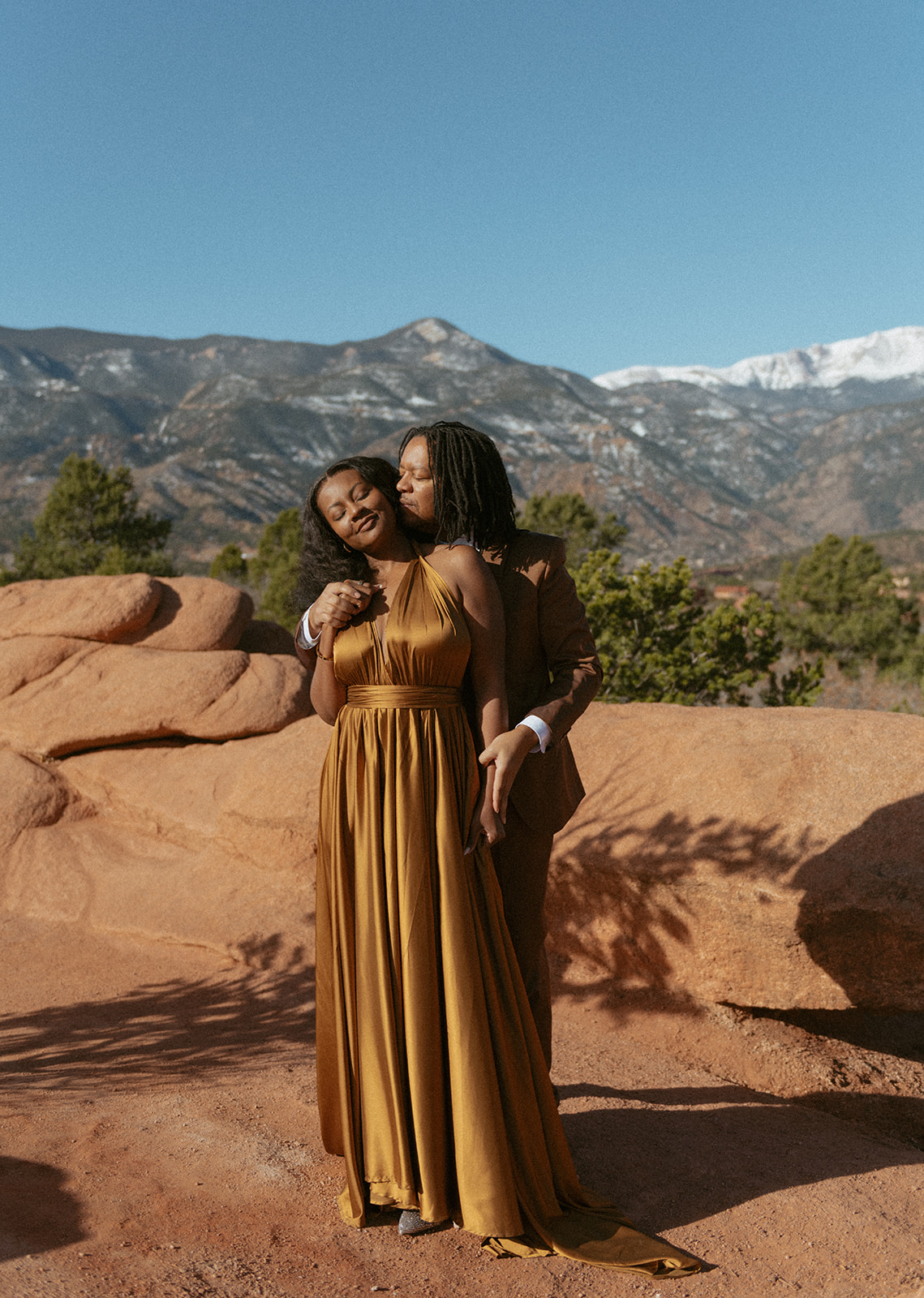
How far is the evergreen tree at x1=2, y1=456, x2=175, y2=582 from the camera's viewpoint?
2469 centimetres

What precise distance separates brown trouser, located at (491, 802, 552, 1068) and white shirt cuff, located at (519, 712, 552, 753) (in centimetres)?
29

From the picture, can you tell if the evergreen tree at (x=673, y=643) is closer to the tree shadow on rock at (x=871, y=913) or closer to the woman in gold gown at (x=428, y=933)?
the tree shadow on rock at (x=871, y=913)

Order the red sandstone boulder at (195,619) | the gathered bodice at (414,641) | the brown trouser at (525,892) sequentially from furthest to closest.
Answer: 1. the red sandstone boulder at (195,619)
2. the brown trouser at (525,892)
3. the gathered bodice at (414,641)

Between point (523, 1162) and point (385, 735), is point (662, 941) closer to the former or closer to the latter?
point (523, 1162)

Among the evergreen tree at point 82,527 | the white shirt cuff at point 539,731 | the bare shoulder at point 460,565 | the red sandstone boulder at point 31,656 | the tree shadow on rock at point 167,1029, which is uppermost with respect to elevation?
the evergreen tree at point 82,527

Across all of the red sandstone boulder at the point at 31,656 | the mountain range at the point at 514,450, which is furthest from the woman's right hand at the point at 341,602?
the mountain range at the point at 514,450

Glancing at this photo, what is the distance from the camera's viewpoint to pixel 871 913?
400 centimetres

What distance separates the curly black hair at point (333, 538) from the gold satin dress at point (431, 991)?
0.17m

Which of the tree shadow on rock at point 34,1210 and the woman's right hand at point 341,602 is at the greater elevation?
the woman's right hand at point 341,602

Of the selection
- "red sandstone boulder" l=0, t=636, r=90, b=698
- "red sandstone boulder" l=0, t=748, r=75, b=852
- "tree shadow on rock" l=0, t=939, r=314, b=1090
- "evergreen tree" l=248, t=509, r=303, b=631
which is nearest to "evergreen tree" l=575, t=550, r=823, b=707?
"red sandstone boulder" l=0, t=636, r=90, b=698

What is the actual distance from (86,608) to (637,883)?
5433mm

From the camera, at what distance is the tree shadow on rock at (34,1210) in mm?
2338

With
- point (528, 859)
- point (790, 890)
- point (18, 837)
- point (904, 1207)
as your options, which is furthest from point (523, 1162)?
point (18, 837)

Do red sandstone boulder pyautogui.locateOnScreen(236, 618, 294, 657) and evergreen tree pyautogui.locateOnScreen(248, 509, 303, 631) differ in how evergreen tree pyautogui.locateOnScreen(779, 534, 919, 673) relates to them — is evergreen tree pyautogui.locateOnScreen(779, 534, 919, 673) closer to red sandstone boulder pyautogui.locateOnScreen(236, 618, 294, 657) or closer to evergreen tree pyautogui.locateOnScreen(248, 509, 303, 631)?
evergreen tree pyautogui.locateOnScreen(248, 509, 303, 631)
